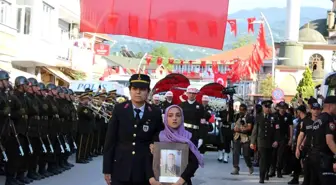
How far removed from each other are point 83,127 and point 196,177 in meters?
4.09

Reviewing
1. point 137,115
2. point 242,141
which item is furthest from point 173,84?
point 137,115

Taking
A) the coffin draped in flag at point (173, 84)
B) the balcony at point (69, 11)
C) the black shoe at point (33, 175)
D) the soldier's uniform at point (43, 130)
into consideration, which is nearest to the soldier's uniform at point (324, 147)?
the soldier's uniform at point (43, 130)

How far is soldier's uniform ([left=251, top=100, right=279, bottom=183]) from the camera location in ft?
51.3

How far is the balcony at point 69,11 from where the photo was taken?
40756 mm

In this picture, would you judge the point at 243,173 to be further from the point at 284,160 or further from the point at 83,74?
the point at 83,74

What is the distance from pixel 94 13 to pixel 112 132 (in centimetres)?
353

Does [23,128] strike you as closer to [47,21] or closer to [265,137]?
[265,137]

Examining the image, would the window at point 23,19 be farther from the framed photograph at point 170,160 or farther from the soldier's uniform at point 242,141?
the framed photograph at point 170,160

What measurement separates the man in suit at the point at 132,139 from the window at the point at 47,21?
29.4 meters

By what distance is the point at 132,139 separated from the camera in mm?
7617

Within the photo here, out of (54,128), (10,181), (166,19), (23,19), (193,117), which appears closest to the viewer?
(166,19)

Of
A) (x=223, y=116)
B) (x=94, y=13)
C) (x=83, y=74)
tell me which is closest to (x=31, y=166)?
(x=94, y=13)

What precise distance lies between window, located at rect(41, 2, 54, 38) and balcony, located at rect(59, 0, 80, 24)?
93.7 inches

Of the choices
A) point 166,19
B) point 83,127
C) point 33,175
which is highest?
point 166,19
